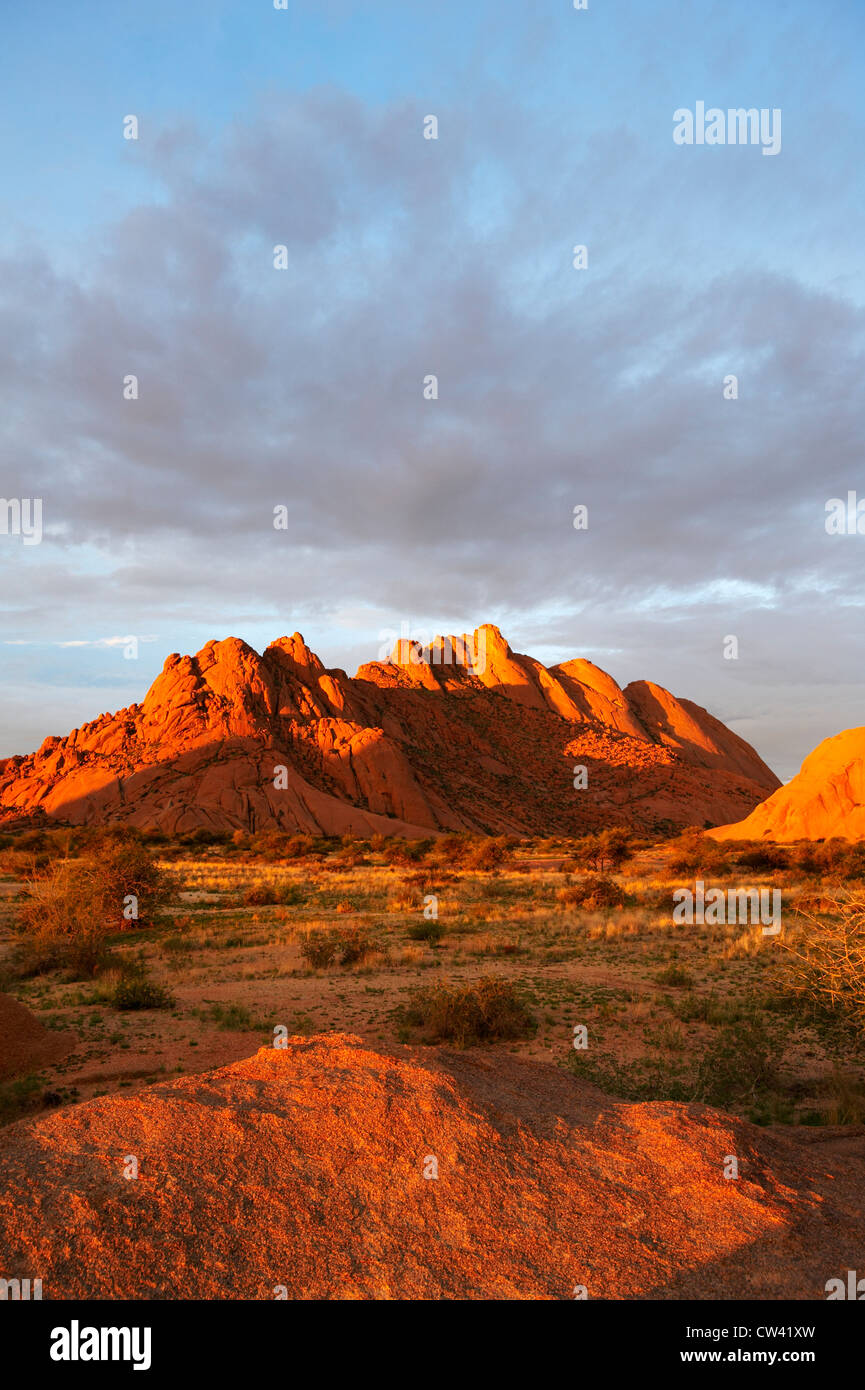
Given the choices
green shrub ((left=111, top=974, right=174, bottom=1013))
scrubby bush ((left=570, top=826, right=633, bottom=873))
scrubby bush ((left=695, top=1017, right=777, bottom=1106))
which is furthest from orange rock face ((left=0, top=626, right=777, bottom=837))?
scrubby bush ((left=695, top=1017, right=777, bottom=1106))

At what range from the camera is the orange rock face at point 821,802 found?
5300 centimetres

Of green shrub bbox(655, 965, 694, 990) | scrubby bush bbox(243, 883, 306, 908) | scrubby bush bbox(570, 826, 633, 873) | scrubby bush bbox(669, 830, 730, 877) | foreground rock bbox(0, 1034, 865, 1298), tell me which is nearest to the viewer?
foreground rock bbox(0, 1034, 865, 1298)

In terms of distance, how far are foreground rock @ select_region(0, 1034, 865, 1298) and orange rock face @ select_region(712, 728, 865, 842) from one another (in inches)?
2062

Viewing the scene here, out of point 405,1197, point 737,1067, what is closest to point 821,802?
point 737,1067

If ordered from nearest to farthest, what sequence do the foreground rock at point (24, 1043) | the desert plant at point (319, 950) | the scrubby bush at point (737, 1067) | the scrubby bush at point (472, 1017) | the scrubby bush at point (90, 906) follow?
the scrubby bush at point (737, 1067) → the foreground rock at point (24, 1043) → the scrubby bush at point (472, 1017) → the scrubby bush at point (90, 906) → the desert plant at point (319, 950)

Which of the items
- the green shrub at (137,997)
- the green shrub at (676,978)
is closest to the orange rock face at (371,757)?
the green shrub at (137,997)

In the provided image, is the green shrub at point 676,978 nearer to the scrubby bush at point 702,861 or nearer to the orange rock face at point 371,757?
the scrubby bush at point 702,861

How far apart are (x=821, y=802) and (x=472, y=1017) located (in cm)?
5291

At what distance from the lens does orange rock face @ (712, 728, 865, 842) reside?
53000mm

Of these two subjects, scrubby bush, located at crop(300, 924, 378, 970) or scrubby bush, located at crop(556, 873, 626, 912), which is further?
scrubby bush, located at crop(556, 873, 626, 912)

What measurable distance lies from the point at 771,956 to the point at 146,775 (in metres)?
67.4

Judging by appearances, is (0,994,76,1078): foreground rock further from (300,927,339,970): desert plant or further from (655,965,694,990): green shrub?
(655,965,694,990): green shrub

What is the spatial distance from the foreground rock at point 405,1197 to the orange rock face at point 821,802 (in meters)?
52.4

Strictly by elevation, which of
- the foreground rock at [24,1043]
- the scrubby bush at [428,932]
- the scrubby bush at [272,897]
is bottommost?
the scrubby bush at [272,897]
